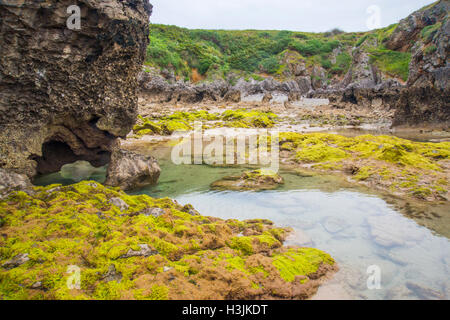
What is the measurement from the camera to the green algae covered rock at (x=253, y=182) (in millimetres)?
10601

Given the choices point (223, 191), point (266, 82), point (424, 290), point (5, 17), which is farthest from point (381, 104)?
point (5, 17)

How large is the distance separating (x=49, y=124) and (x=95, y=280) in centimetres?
637

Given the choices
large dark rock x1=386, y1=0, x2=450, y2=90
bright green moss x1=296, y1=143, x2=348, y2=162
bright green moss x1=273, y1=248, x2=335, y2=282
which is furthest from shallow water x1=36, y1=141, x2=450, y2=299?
large dark rock x1=386, y1=0, x2=450, y2=90

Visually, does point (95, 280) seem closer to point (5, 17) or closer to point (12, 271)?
point (12, 271)

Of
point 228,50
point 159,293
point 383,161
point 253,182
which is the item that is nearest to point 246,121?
point 383,161

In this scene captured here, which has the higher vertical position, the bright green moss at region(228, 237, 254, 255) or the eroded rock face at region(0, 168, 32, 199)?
the eroded rock face at region(0, 168, 32, 199)

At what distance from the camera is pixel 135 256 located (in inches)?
177

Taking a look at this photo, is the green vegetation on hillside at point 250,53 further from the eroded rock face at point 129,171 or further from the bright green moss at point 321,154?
the eroded rock face at point 129,171

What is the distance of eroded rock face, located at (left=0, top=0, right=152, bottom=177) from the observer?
693 centimetres

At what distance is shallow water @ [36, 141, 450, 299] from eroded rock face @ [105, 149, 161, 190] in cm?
50

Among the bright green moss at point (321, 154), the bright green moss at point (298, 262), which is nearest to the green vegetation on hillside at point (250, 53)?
the bright green moss at point (321, 154)

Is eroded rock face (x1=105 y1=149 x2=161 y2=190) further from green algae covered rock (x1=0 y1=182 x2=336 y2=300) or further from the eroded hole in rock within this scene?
green algae covered rock (x1=0 y1=182 x2=336 y2=300)

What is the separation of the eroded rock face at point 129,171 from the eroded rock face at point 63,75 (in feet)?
3.33

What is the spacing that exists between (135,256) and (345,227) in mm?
5403
